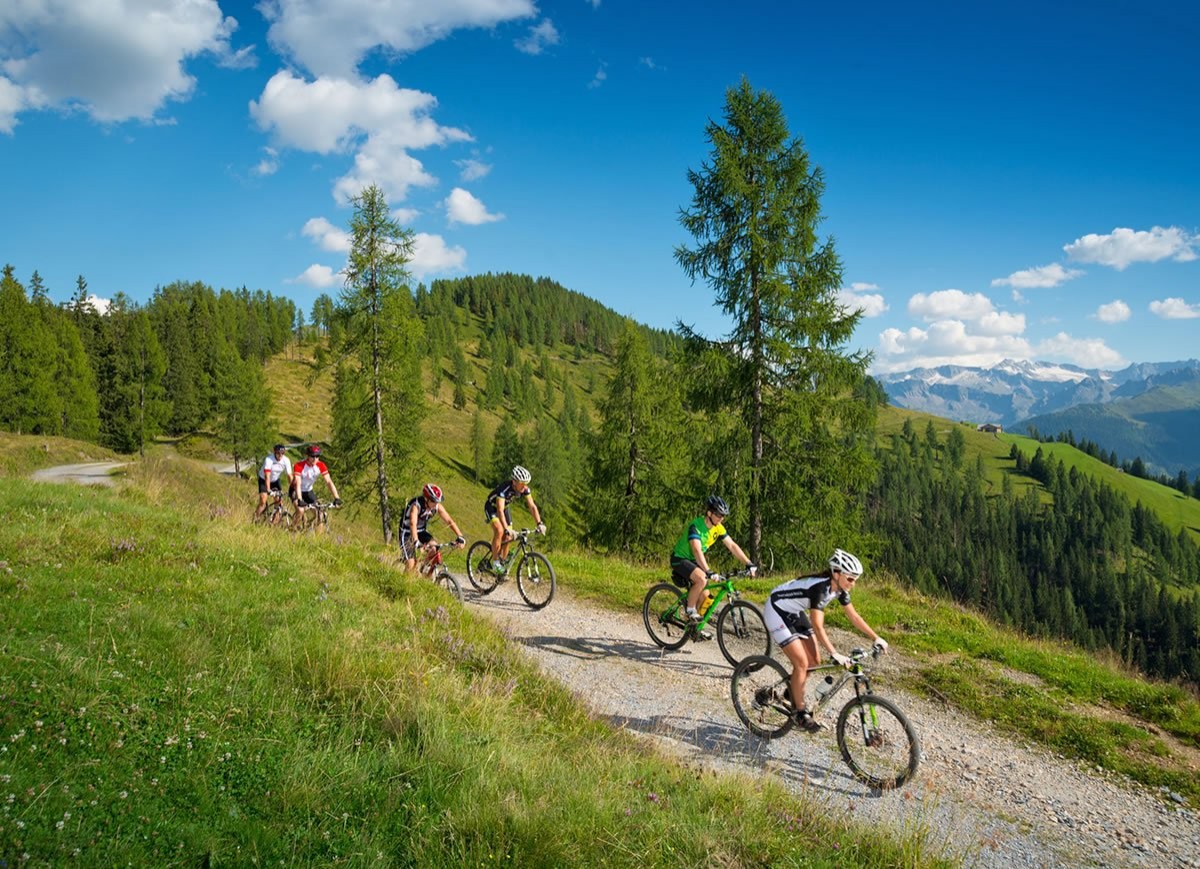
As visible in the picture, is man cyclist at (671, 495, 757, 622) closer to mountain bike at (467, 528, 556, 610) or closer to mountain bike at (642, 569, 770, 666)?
mountain bike at (642, 569, 770, 666)

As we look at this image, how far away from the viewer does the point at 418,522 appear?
39.5ft

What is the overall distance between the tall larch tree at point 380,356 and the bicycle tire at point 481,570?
36.5 feet

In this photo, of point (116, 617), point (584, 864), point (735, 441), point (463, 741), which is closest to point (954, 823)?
point (584, 864)

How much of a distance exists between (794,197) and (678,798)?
1603cm

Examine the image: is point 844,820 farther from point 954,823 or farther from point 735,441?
point 735,441

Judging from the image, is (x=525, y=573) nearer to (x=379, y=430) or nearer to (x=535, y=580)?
(x=535, y=580)

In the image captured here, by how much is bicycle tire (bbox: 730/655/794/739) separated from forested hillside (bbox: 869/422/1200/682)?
97.0 m

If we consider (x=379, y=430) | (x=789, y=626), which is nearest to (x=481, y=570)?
Answer: (x=789, y=626)

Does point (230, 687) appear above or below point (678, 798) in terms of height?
above

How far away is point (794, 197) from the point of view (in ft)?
55.6

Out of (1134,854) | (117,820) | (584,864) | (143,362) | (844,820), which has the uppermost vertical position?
(143,362)

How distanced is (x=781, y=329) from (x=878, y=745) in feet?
39.8

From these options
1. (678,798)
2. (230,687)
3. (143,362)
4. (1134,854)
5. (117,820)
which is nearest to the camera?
(117,820)

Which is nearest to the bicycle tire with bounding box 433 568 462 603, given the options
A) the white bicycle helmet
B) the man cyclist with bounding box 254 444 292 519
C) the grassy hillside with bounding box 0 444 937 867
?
the grassy hillside with bounding box 0 444 937 867
